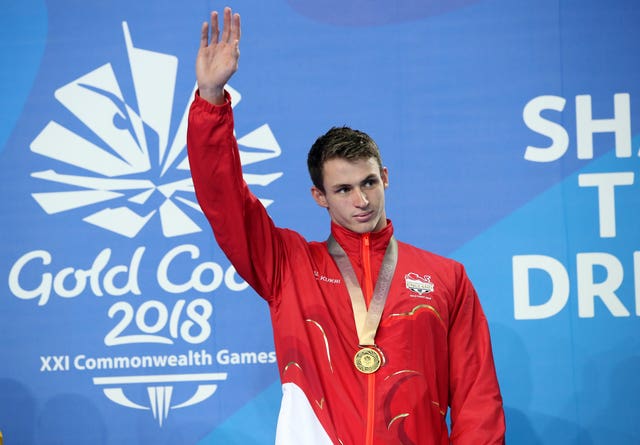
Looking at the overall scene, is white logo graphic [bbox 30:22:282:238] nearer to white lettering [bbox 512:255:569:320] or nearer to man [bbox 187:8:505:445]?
white lettering [bbox 512:255:569:320]

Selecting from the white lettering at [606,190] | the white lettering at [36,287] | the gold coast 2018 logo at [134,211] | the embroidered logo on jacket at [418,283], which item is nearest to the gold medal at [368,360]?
the embroidered logo on jacket at [418,283]

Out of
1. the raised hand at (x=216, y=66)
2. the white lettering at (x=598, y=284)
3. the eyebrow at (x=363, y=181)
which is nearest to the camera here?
the raised hand at (x=216, y=66)

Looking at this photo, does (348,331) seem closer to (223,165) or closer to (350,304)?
(350,304)

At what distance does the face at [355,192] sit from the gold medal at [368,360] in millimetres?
316

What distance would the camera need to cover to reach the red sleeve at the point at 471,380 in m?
1.85

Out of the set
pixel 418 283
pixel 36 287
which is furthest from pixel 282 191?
pixel 418 283

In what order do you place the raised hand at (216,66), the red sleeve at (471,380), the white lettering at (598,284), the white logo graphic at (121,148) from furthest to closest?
the white logo graphic at (121,148)
the white lettering at (598,284)
the red sleeve at (471,380)
the raised hand at (216,66)

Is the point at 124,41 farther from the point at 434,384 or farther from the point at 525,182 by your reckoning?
the point at 434,384

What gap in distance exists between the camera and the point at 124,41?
3.31 meters

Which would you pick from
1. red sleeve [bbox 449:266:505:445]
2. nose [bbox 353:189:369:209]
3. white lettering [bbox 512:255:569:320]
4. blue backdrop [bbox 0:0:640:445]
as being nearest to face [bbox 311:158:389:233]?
nose [bbox 353:189:369:209]

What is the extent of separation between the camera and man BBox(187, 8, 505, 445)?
5.90ft

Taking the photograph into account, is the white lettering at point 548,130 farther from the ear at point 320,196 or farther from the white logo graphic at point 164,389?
the white logo graphic at point 164,389

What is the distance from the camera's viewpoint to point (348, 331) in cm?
192

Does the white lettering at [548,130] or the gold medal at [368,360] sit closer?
the gold medal at [368,360]
